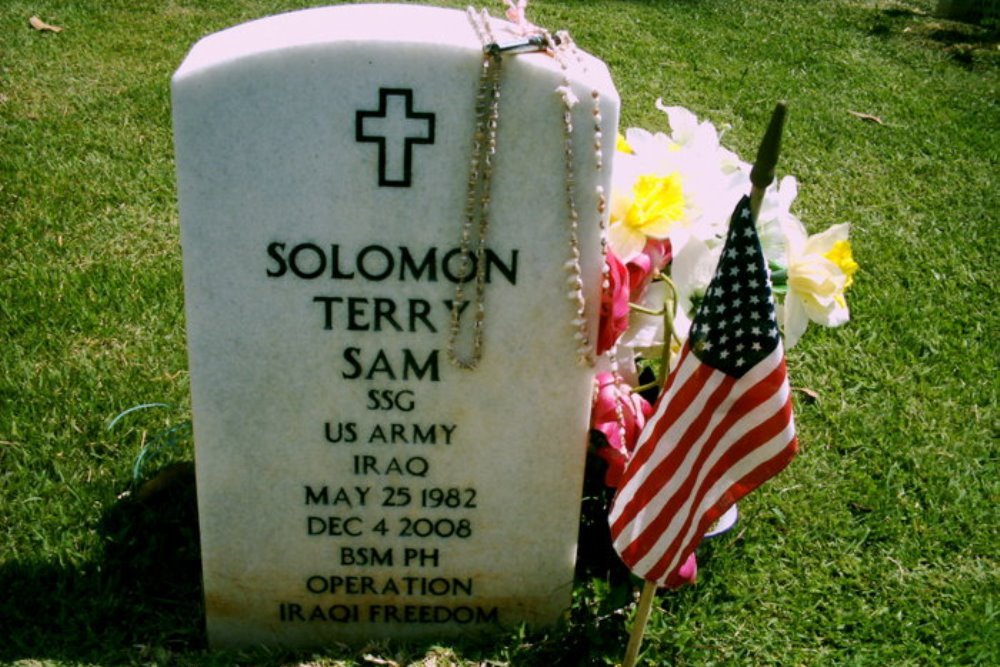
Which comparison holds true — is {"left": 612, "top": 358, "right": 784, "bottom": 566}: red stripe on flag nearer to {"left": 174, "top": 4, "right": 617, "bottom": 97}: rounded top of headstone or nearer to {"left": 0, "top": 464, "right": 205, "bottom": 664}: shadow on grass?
{"left": 174, "top": 4, "right": 617, "bottom": 97}: rounded top of headstone

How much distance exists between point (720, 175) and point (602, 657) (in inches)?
46.8

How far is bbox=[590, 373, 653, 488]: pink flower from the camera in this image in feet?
8.25

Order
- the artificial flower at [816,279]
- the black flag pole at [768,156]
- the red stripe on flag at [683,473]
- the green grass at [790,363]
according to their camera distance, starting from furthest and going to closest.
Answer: the green grass at [790,363] < the artificial flower at [816,279] < the red stripe on flag at [683,473] < the black flag pole at [768,156]

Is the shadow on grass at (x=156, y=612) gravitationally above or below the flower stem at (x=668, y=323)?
below

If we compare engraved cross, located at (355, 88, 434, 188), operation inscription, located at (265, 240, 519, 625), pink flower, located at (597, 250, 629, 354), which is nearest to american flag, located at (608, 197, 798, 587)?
pink flower, located at (597, 250, 629, 354)

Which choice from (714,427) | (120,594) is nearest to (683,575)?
(714,427)

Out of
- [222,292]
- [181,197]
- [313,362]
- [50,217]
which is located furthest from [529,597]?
[50,217]

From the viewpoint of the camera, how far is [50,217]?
165 inches

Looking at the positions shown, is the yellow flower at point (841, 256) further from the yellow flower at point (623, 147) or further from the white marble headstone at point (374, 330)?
the white marble headstone at point (374, 330)

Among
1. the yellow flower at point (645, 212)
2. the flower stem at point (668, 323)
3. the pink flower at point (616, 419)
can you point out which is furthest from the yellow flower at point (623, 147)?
the pink flower at point (616, 419)

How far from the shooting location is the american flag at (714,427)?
2049mm

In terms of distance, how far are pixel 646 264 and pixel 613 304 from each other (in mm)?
248

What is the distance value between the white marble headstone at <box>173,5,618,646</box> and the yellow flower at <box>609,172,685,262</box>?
228mm

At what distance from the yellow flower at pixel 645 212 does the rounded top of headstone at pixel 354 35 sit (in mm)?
347
